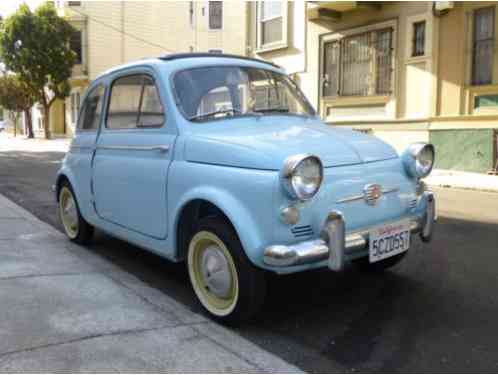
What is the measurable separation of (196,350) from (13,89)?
133 feet

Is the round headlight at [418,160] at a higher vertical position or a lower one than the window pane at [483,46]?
lower

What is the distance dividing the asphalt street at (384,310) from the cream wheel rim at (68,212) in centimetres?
29

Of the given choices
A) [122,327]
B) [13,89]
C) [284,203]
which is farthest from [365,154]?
[13,89]

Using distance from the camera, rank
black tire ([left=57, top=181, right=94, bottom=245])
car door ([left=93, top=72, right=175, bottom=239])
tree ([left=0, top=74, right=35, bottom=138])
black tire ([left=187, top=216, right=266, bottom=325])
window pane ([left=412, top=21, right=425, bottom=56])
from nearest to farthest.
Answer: black tire ([left=187, top=216, right=266, bottom=325]) < car door ([left=93, top=72, right=175, bottom=239]) < black tire ([left=57, top=181, right=94, bottom=245]) < window pane ([left=412, top=21, right=425, bottom=56]) < tree ([left=0, top=74, right=35, bottom=138])

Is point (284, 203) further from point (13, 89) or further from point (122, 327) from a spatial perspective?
point (13, 89)

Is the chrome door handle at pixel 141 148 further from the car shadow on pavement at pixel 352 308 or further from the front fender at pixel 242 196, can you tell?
the car shadow on pavement at pixel 352 308

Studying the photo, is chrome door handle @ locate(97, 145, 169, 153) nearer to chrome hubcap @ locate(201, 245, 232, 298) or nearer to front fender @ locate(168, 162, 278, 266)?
front fender @ locate(168, 162, 278, 266)

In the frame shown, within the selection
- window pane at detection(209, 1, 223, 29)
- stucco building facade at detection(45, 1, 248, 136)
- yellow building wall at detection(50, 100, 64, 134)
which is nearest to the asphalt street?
stucco building facade at detection(45, 1, 248, 136)

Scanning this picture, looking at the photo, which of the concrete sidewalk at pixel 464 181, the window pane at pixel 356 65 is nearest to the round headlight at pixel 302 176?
the concrete sidewalk at pixel 464 181

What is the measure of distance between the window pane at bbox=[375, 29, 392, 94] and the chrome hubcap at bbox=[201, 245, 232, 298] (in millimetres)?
12767

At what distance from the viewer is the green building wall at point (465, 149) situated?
1284cm

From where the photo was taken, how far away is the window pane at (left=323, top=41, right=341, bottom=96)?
16812mm

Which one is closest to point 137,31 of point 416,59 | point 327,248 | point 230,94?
point 416,59

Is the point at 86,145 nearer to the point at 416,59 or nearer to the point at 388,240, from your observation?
the point at 388,240
